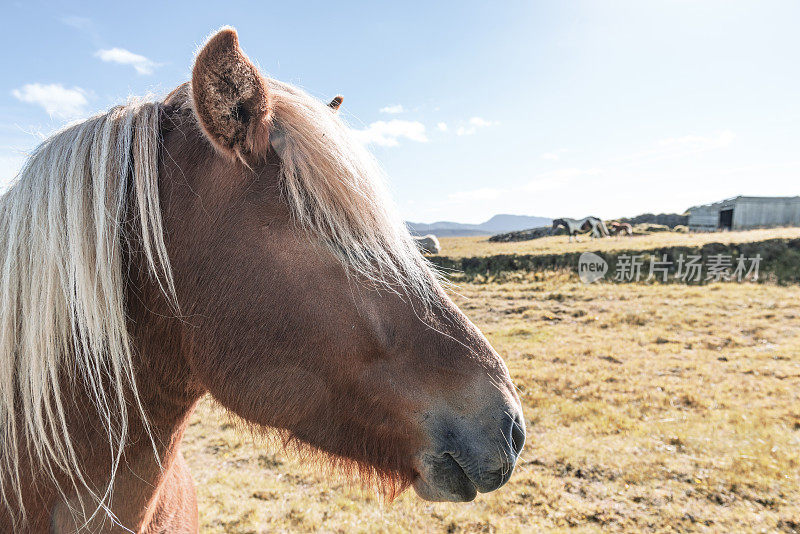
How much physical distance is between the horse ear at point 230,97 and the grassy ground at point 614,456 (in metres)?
1.07

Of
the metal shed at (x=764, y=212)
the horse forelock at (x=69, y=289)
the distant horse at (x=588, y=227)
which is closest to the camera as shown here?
the horse forelock at (x=69, y=289)

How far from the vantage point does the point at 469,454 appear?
1.23m

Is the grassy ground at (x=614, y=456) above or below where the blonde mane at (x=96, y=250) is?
below

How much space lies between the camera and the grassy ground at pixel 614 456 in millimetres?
3805

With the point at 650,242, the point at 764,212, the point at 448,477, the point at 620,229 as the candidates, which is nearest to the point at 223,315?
the point at 448,477

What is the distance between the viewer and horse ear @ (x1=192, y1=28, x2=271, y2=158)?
3.55 feet

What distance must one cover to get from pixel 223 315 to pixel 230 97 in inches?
24.3

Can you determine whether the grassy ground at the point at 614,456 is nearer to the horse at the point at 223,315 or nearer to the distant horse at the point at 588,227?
→ the horse at the point at 223,315

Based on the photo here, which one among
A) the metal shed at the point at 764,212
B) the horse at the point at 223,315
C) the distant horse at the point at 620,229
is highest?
the metal shed at the point at 764,212

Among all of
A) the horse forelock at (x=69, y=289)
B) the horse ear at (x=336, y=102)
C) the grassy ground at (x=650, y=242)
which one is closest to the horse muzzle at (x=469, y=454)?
the horse forelock at (x=69, y=289)

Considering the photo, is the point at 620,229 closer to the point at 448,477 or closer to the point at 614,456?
the point at 614,456

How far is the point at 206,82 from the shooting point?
3.59ft

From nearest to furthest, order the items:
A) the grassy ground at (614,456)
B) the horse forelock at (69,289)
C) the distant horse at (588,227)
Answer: the horse forelock at (69,289) → the grassy ground at (614,456) → the distant horse at (588,227)

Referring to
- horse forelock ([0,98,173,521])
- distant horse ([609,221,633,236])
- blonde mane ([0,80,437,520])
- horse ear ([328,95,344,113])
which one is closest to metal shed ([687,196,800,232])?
distant horse ([609,221,633,236])
